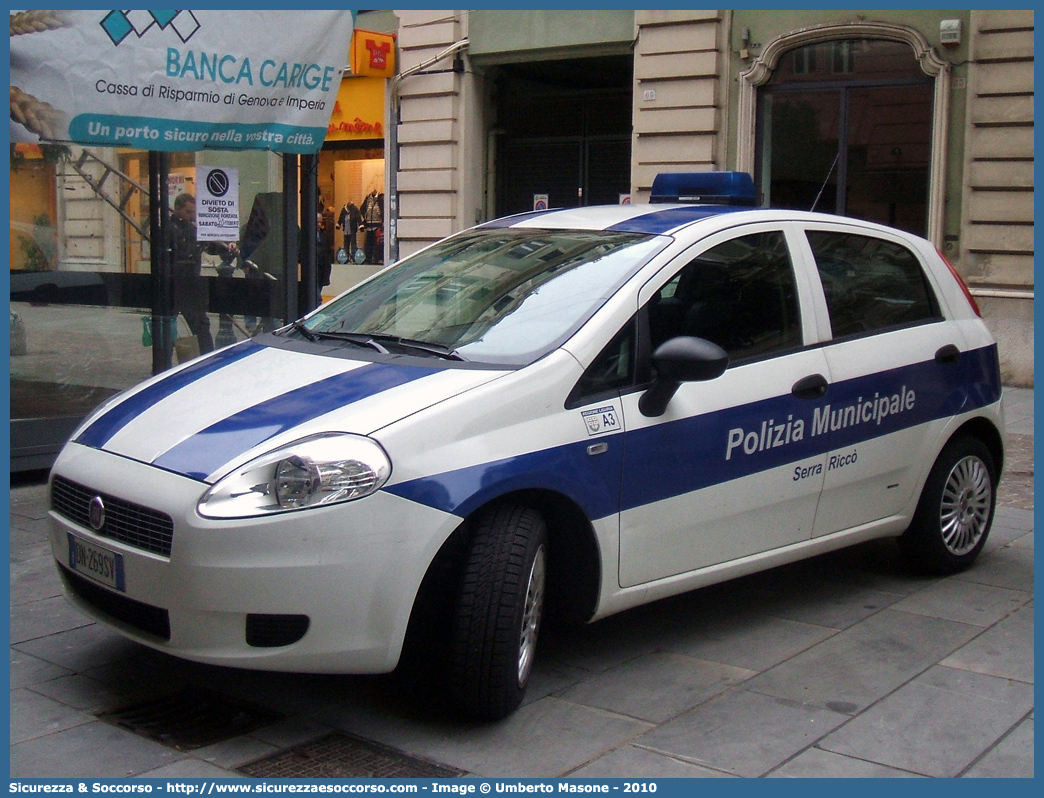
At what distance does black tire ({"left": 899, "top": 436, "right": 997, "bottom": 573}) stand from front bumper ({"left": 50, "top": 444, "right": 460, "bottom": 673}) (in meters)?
2.82

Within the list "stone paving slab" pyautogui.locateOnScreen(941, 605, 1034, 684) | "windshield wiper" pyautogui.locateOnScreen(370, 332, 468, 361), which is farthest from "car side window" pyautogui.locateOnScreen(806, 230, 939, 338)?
"windshield wiper" pyautogui.locateOnScreen(370, 332, 468, 361)

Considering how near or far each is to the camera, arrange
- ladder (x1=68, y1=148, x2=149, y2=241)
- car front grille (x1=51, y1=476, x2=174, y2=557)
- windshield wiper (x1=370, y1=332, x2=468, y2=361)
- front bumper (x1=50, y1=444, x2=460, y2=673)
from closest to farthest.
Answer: front bumper (x1=50, y1=444, x2=460, y2=673)
car front grille (x1=51, y1=476, x2=174, y2=557)
windshield wiper (x1=370, y1=332, x2=468, y2=361)
ladder (x1=68, y1=148, x2=149, y2=241)

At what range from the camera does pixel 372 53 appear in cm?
1784

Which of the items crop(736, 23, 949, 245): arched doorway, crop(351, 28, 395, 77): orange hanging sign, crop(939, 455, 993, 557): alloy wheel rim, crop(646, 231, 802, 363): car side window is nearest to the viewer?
crop(646, 231, 802, 363): car side window

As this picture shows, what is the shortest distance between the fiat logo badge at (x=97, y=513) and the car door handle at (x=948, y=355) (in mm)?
3619

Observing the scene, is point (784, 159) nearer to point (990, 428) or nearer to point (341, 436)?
point (990, 428)

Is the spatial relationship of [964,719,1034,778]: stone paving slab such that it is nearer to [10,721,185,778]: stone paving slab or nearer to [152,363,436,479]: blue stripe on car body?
[152,363,436,479]: blue stripe on car body

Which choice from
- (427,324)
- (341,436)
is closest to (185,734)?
(341,436)

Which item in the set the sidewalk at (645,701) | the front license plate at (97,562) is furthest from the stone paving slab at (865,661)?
the front license plate at (97,562)

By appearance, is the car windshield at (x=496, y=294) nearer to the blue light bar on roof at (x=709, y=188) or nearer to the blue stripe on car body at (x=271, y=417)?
the blue stripe on car body at (x=271, y=417)

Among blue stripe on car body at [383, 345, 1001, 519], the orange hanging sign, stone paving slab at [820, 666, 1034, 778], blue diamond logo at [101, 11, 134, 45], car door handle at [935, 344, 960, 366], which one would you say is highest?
the orange hanging sign

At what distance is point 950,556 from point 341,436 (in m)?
3.35

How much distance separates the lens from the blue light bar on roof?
5.90 metres

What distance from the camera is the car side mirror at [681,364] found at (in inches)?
166
